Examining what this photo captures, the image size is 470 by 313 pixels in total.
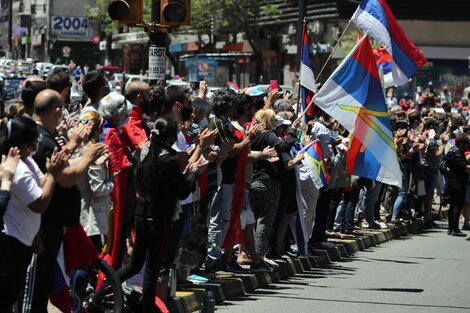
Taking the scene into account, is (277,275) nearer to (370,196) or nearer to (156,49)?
(156,49)

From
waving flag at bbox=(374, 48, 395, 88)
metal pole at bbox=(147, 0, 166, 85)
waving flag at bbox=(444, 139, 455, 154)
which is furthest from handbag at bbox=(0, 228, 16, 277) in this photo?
waving flag at bbox=(444, 139, 455, 154)

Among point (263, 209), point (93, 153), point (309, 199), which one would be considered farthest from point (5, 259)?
point (309, 199)

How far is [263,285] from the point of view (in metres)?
12.8

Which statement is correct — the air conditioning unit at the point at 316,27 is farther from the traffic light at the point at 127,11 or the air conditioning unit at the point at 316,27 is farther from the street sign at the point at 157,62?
the traffic light at the point at 127,11

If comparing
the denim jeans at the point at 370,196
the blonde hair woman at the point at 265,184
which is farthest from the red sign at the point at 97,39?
the blonde hair woman at the point at 265,184

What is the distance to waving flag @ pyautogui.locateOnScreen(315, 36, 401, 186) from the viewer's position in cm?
1418

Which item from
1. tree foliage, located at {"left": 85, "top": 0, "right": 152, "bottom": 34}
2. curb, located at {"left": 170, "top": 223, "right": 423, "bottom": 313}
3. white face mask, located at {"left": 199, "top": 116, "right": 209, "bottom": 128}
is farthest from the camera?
tree foliage, located at {"left": 85, "top": 0, "right": 152, "bottom": 34}

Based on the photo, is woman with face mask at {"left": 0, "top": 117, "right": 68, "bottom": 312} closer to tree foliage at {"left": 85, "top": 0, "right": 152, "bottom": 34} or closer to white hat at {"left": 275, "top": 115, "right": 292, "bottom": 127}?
white hat at {"left": 275, "top": 115, "right": 292, "bottom": 127}

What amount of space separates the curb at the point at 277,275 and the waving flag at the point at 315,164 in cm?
100

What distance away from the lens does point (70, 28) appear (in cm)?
8688

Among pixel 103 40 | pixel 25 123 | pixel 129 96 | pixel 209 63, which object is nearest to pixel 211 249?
pixel 129 96

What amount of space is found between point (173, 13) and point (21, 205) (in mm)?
6188

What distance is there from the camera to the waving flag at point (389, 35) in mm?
16188

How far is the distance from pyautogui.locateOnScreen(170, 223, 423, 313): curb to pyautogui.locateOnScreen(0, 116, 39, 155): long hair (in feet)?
9.48
